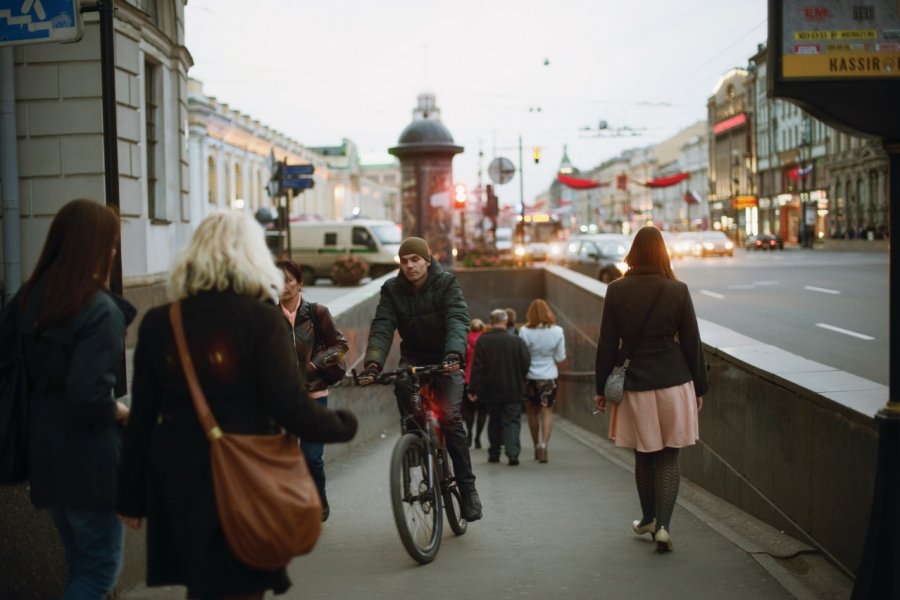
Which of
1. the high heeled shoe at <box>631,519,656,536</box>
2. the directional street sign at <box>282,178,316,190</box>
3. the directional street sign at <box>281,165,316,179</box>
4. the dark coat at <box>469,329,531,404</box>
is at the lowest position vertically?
the high heeled shoe at <box>631,519,656,536</box>

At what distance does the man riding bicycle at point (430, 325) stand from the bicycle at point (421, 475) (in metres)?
0.08

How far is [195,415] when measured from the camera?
330 centimetres

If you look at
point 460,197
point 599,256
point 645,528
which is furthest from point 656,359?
point 460,197

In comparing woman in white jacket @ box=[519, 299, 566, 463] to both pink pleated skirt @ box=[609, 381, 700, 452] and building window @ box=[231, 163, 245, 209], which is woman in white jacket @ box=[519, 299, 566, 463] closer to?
pink pleated skirt @ box=[609, 381, 700, 452]

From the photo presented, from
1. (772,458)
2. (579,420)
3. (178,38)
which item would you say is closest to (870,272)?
(579,420)

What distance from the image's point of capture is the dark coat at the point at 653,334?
5.91 m

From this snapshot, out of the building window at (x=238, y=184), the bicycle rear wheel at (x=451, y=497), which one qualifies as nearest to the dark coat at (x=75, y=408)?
the bicycle rear wheel at (x=451, y=497)

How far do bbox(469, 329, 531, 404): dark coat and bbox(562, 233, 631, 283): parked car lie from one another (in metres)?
19.2

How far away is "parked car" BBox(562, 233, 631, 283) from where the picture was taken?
31.9 m

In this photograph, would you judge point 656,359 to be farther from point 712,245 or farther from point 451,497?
point 712,245

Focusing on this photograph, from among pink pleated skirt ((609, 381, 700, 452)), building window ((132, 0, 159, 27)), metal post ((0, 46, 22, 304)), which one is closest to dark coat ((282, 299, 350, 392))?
metal post ((0, 46, 22, 304))

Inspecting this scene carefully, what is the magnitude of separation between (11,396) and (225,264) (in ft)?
3.04

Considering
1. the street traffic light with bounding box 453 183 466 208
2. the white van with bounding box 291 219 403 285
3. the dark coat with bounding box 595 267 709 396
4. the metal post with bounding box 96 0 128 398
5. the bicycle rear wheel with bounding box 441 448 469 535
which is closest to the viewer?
the dark coat with bounding box 595 267 709 396

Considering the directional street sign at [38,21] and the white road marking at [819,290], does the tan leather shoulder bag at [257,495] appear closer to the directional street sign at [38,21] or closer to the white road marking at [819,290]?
the directional street sign at [38,21]
